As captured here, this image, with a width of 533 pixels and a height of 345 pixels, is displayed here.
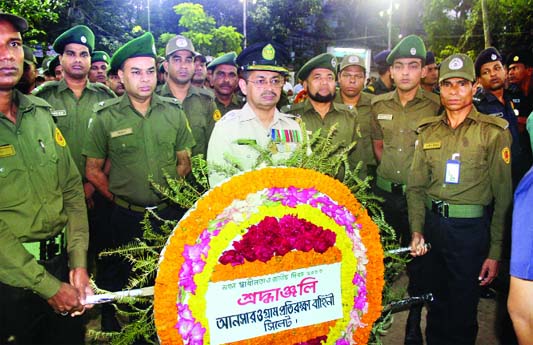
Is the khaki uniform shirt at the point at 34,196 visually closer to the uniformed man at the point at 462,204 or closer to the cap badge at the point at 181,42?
the uniformed man at the point at 462,204

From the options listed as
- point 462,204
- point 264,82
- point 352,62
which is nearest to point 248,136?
point 264,82

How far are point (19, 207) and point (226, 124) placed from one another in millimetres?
1286

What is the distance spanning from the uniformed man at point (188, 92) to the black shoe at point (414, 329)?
2.63 metres

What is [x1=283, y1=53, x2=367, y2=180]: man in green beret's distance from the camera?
4328 mm

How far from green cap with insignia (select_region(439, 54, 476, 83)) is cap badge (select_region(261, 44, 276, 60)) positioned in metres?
1.26

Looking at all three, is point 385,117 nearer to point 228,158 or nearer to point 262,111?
point 262,111

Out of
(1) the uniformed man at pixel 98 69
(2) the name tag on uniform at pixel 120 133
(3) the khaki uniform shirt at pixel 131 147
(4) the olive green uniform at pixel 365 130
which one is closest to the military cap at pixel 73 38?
(3) the khaki uniform shirt at pixel 131 147

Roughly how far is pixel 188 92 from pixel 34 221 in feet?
9.79

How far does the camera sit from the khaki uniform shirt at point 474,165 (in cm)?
297

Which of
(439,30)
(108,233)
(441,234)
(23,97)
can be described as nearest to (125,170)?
(108,233)

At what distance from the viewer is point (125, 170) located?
342cm

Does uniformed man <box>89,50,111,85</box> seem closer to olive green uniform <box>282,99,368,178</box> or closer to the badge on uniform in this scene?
olive green uniform <box>282,99,368,178</box>

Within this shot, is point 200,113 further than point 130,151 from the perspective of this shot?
Yes

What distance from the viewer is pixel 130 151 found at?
3.43m
